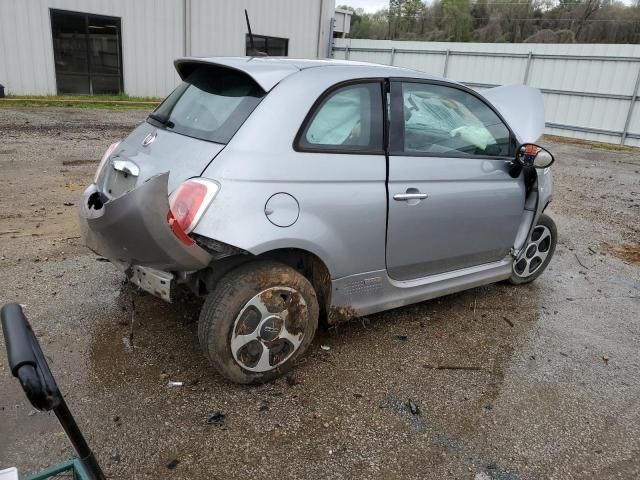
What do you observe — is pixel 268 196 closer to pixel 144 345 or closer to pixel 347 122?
pixel 347 122

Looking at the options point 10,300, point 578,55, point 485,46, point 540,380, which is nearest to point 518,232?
point 540,380

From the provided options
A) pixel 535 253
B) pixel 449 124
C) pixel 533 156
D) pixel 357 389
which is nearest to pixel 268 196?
pixel 357 389

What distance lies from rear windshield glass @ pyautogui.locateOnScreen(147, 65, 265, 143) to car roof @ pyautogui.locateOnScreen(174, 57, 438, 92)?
0.04m

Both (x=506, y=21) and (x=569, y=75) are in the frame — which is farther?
(x=506, y=21)

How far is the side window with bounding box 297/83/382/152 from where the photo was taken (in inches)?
116

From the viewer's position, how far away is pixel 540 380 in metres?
3.26

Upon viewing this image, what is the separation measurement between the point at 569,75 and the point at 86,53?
45.4 feet

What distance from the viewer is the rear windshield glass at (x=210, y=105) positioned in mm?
2887

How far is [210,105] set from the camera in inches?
123

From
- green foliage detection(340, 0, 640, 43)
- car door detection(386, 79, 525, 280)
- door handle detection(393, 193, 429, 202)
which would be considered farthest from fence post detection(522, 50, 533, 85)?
green foliage detection(340, 0, 640, 43)

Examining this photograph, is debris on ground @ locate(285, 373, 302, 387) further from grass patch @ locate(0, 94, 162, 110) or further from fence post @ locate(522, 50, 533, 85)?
→ fence post @ locate(522, 50, 533, 85)

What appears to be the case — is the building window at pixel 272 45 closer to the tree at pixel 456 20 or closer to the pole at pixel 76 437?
the pole at pixel 76 437

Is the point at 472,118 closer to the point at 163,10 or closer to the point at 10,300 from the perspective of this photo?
the point at 10,300

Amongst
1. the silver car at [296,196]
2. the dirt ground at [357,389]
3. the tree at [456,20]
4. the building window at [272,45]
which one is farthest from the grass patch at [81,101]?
the tree at [456,20]
